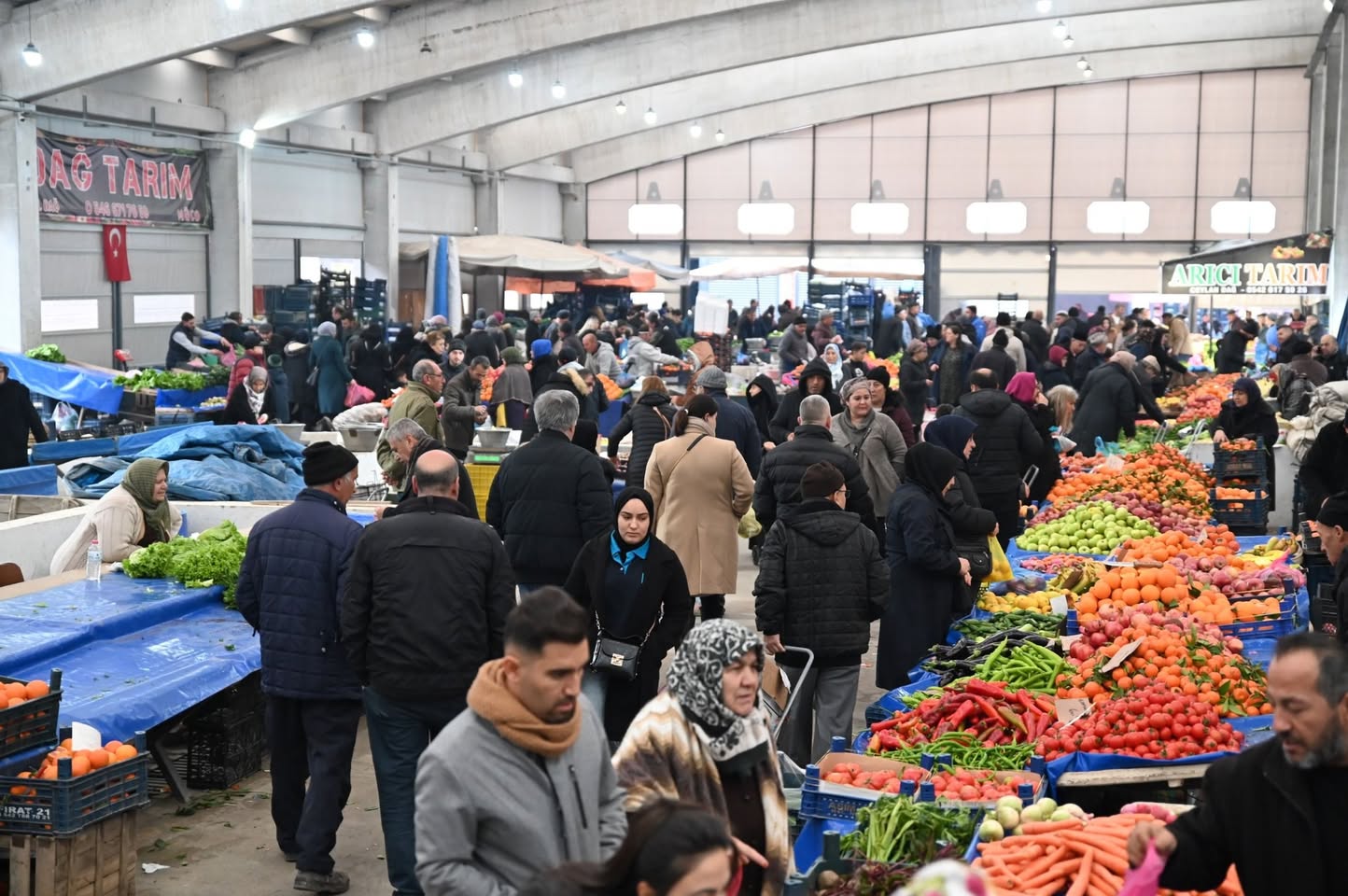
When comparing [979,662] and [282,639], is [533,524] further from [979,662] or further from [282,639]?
[979,662]

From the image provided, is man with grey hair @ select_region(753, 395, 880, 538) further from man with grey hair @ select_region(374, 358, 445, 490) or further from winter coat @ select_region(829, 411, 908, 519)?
man with grey hair @ select_region(374, 358, 445, 490)

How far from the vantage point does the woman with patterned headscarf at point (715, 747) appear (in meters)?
3.65

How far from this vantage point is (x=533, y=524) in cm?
704

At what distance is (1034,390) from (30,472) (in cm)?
721

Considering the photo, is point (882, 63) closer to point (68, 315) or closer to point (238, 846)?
point (68, 315)

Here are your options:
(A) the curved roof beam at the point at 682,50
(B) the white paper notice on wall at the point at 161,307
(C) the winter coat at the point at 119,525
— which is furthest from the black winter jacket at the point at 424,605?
(A) the curved roof beam at the point at 682,50

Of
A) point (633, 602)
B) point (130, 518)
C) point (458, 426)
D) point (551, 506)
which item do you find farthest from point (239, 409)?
point (633, 602)

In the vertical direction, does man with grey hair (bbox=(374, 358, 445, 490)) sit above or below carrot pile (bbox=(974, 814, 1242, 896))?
above

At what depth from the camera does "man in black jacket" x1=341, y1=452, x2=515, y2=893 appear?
509 cm

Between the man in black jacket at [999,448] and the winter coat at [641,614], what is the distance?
13.5ft

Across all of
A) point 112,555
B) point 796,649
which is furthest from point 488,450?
point 796,649

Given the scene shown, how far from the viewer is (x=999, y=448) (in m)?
9.80

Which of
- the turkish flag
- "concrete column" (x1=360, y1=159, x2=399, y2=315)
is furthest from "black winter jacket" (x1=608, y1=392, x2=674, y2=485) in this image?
"concrete column" (x1=360, y1=159, x2=399, y2=315)

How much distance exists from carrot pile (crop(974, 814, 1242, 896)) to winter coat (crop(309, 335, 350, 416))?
13.2 metres
